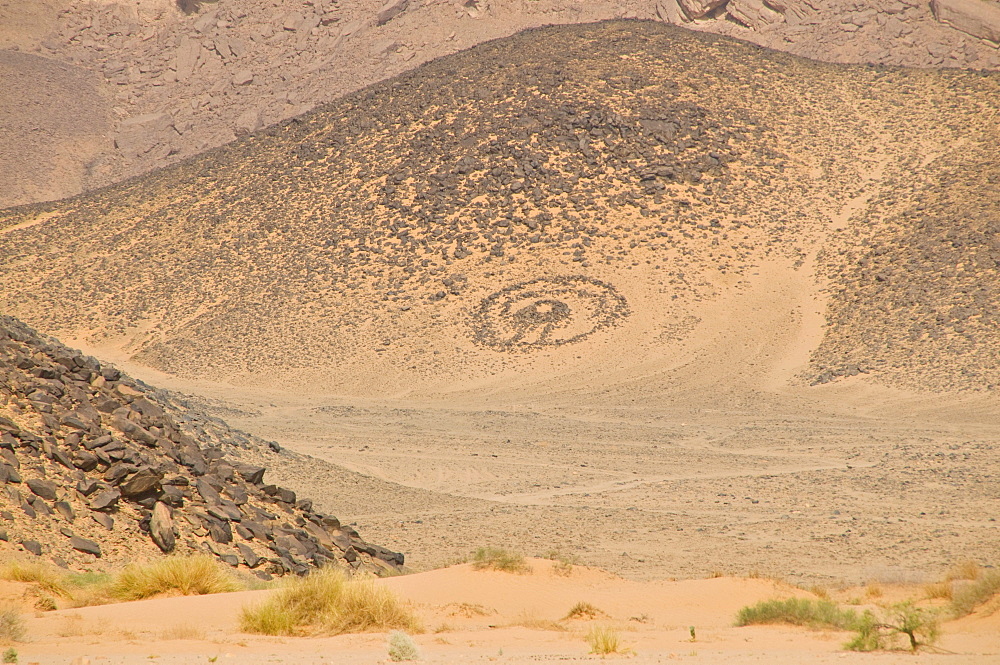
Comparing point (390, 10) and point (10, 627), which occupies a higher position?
point (390, 10)

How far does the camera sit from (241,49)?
346ft

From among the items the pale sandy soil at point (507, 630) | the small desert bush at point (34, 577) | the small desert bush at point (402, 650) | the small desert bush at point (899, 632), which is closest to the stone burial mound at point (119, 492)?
the small desert bush at point (34, 577)

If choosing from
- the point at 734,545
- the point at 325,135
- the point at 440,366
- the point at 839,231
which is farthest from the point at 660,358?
the point at 325,135

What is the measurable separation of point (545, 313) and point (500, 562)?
33.3 m

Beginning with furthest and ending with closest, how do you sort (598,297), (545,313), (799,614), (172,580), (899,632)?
(598,297)
(545,313)
(172,580)
(799,614)
(899,632)

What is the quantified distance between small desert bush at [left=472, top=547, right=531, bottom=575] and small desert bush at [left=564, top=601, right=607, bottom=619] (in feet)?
4.77

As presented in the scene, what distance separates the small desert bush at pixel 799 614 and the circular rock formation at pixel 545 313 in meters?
32.4

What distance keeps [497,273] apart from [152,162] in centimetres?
6453

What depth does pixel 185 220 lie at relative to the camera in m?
55.8

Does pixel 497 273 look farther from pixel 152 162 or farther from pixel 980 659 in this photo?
pixel 152 162

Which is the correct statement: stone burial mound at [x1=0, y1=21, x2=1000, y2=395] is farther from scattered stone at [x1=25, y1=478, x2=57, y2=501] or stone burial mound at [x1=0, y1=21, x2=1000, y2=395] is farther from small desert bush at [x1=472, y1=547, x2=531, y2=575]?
scattered stone at [x1=25, y1=478, x2=57, y2=501]

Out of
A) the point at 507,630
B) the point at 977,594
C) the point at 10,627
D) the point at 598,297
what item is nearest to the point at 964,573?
the point at 977,594

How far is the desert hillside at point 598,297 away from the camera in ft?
67.3

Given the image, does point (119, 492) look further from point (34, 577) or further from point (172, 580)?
point (172, 580)
